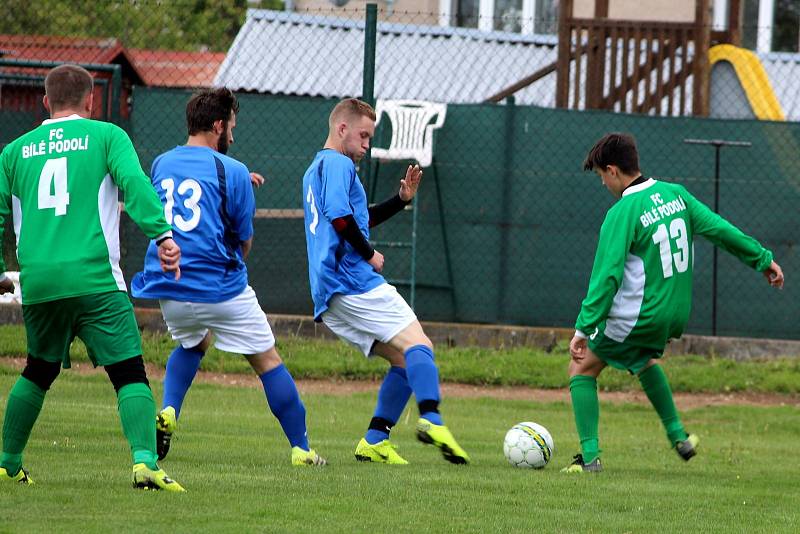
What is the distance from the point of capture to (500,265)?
12664 millimetres

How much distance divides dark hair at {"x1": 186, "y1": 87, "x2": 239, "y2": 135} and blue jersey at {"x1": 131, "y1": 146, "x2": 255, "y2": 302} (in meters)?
0.12

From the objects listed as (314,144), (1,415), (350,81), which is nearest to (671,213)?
(1,415)

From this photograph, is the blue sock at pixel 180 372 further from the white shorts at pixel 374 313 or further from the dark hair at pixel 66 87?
the dark hair at pixel 66 87

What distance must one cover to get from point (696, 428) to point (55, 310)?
5882 millimetres

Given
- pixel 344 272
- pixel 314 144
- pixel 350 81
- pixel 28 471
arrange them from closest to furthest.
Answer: pixel 28 471 → pixel 344 272 → pixel 314 144 → pixel 350 81

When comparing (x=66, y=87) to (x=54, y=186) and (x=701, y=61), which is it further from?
(x=701, y=61)

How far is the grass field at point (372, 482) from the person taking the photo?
511cm

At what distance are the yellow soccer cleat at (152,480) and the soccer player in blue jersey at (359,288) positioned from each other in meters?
1.71

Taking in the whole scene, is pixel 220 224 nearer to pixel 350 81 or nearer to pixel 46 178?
pixel 46 178

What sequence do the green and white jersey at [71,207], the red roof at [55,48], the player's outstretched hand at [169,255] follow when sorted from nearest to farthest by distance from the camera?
the player's outstretched hand at [169,255] < the green and white jersey at [71,207] < the red roof at [55,48]

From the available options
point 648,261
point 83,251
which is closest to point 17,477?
point 83,251

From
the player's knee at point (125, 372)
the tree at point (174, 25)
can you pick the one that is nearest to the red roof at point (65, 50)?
the tree at point (174, 25)

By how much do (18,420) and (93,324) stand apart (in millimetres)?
560

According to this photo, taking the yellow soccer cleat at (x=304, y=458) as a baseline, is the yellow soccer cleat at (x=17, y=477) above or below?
above
